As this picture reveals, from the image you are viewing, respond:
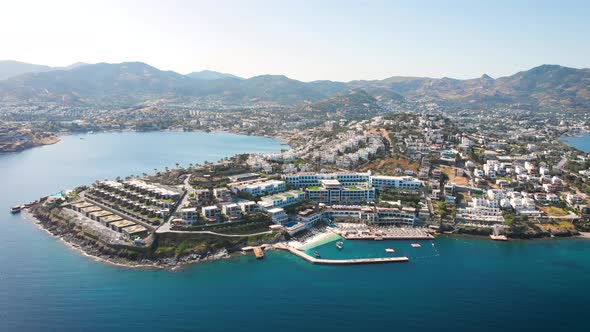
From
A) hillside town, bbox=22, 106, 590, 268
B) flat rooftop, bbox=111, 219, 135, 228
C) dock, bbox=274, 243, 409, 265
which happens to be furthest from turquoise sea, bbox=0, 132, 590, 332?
flat rooftop, bbox=111, 219, 135, 228

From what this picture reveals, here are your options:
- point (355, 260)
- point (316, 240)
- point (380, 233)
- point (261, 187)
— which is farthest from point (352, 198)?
point (355, 260)

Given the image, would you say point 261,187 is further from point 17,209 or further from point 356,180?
point 17,209

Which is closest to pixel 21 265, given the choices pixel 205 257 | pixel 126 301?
pixel 126 301

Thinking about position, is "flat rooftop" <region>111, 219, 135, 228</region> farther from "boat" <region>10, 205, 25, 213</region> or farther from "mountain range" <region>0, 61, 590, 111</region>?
"mountain range" <region>0, 61, 590, 111</region>

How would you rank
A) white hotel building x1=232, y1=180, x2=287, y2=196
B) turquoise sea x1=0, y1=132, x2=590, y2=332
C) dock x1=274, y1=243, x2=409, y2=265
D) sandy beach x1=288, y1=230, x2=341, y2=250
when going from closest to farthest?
1. turquoise sea x1=0, y1=132, x2=590, y2=332
2. dock x1=274, y1=243, x2=409, y2=265
3. sandy beach x1=288, y1=230, x2=341, y2=250
4. white hotel building x1=232, y1=180, x2=287, y2=196

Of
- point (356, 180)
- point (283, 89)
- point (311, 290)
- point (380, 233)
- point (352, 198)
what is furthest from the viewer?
point (283, 89)

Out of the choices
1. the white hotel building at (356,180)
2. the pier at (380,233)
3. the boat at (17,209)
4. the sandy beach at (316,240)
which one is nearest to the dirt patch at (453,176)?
the white hotel building at (356,180)
